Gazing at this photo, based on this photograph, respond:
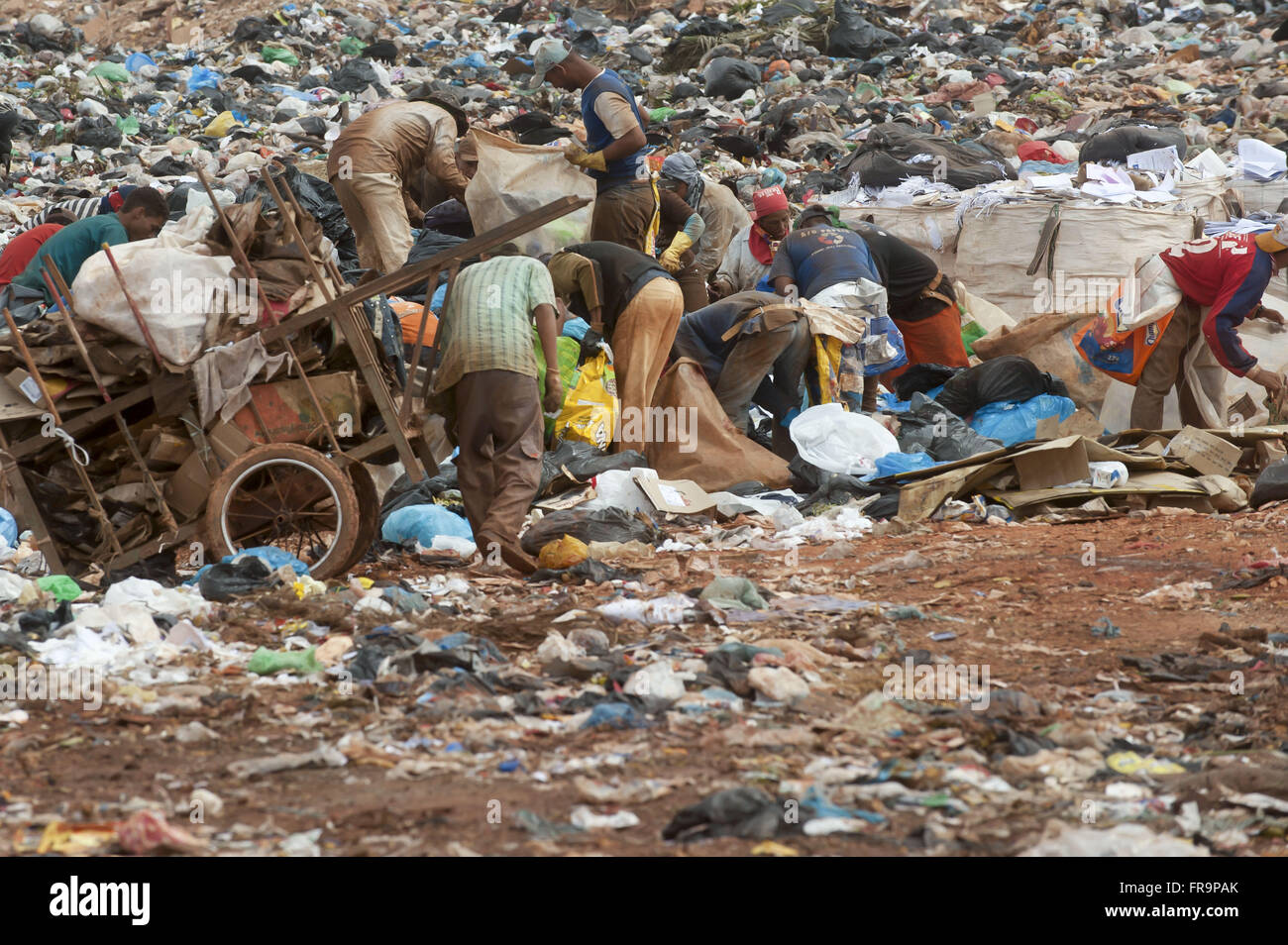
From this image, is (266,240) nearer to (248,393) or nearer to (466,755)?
(248,393)

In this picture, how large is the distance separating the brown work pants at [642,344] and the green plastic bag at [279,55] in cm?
910

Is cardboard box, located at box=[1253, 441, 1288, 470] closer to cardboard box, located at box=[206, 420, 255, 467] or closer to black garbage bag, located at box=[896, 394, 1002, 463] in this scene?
black garbage bag, located at box=[896, 394, 1002, 463]

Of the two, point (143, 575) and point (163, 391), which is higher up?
point (163, 391)

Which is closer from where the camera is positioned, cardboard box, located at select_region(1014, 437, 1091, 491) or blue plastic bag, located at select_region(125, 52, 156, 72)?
cardboard box, located at select_region(1014, 437, 1091, 491)

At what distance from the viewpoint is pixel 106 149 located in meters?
12.6

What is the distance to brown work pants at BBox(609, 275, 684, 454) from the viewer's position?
23.0 feet

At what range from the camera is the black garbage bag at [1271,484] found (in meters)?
6.36

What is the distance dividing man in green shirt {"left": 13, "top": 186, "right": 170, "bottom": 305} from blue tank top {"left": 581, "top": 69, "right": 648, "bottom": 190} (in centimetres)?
231

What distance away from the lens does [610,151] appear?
7746mm

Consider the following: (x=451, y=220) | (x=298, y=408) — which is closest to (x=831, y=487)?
(x=298, y=408)

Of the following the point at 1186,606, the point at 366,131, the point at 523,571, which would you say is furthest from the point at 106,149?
the point at 1186,606

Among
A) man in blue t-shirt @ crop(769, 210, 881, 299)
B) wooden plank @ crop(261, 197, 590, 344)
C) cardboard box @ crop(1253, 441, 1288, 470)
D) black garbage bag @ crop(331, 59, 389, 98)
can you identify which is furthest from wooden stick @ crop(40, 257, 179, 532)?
black garbage bag @ crop(331, 59, 389, 98)

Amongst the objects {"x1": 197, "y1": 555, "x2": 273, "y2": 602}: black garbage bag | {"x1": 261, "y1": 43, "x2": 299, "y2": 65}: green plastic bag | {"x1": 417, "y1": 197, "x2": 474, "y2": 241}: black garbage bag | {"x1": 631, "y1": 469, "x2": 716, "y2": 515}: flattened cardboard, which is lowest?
{"x1": 631, "y1": 469, "x2": 716, "y2": 515}: flattened cardboard
